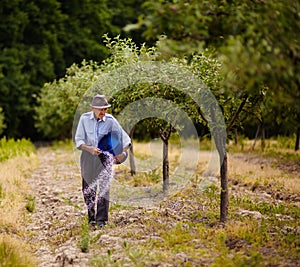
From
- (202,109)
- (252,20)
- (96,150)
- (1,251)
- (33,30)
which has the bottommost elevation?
(1,251)

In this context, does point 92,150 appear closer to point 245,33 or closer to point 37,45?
point 245,33

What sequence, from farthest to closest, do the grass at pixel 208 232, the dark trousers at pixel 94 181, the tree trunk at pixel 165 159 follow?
1. the tree trunk at pixel 165 159
2. the dark trousers at pixel 94 181
3. the grass at pixel 208 232

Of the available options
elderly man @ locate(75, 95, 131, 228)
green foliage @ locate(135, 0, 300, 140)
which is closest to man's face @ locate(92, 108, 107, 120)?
elderly man @ locate(75, 95, 131, 228)

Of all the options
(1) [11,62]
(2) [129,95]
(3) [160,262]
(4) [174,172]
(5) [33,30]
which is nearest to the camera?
(3) [160,262]

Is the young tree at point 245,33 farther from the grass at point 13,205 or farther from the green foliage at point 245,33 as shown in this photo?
the grass at point 13,205

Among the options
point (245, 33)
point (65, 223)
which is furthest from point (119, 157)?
point (245, 33)

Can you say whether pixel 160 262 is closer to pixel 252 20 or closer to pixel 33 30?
pixel 252 20

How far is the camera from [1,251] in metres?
7.04

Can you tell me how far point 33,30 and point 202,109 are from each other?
28257mm

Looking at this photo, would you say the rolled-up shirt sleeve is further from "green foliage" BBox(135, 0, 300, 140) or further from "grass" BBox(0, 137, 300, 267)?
"green foliage" BBox(135, 0, 300, 140)

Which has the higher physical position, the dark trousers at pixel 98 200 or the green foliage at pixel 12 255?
the dark trousers at pixel 98 200

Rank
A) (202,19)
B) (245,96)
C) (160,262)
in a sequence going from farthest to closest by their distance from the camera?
(245,96)
(160,262)
(202,19)

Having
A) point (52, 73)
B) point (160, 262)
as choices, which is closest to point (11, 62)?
point (52, 73)

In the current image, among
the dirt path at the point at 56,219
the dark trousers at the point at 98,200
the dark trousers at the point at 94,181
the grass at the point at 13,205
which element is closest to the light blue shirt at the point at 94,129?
the dark trousers at the point at 94,181
